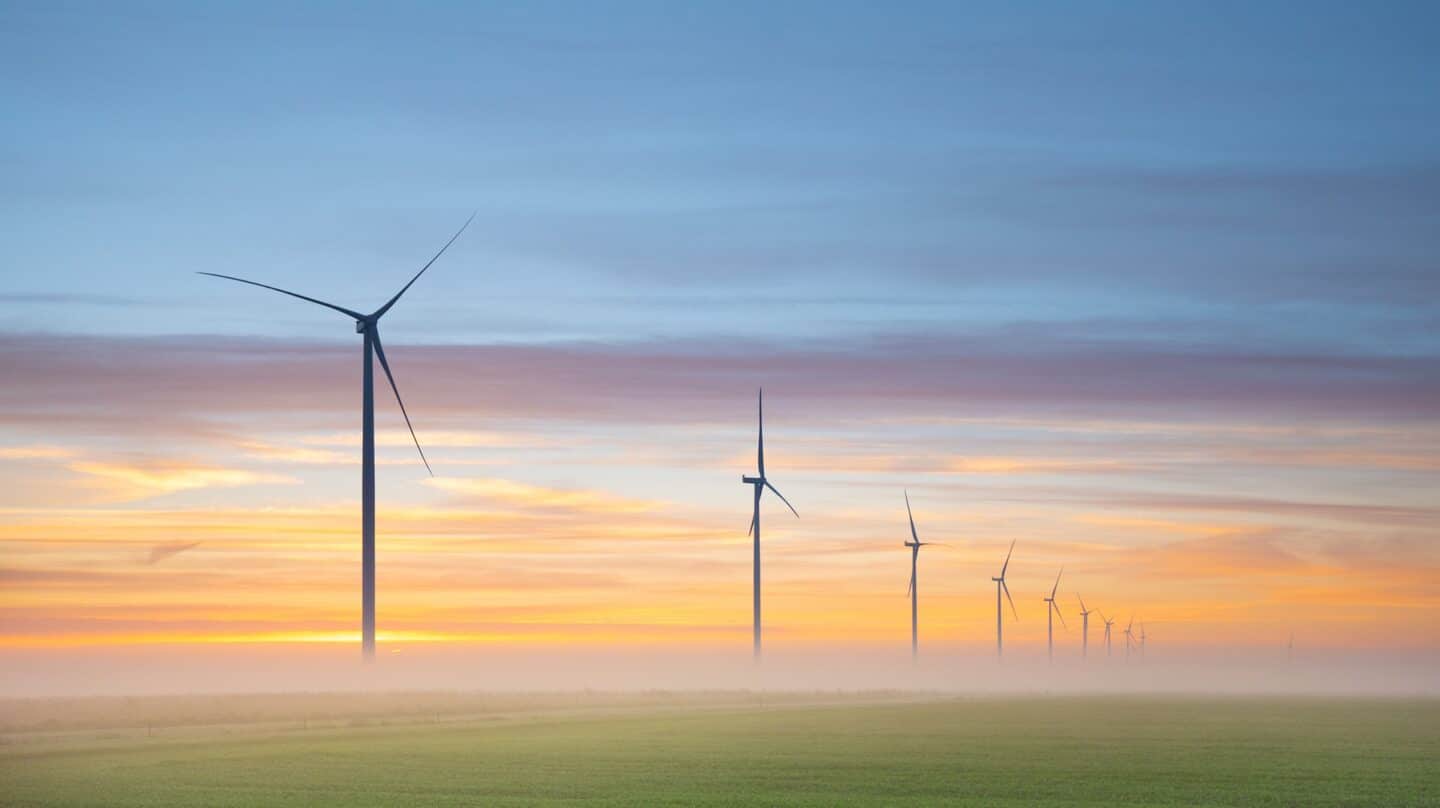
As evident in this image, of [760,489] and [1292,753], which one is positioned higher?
[760,489]

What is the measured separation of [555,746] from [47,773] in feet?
78.0

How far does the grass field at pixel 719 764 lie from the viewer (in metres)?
52.8

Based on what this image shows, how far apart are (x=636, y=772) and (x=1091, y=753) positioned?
24232 millimetres

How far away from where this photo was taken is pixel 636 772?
204 ft

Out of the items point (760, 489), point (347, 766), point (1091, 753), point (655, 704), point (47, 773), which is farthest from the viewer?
point (760, 489)

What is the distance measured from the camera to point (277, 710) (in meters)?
107

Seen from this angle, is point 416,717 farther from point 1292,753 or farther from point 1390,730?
point 1390,730

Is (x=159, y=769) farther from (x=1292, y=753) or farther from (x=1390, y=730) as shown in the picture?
(x=1390, y=730)

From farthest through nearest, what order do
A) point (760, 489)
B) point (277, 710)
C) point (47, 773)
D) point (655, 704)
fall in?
point (760, 489)
point (655, 704)
point (277, 710)
point (47, 773)

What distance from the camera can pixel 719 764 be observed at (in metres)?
66.4

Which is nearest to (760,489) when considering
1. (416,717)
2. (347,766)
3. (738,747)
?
(416,717)

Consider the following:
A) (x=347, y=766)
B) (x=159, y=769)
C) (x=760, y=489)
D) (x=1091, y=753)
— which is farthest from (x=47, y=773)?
(x=760, y=489)

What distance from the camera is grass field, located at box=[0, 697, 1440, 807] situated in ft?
173

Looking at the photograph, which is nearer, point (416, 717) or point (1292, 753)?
point (1292, 753)
